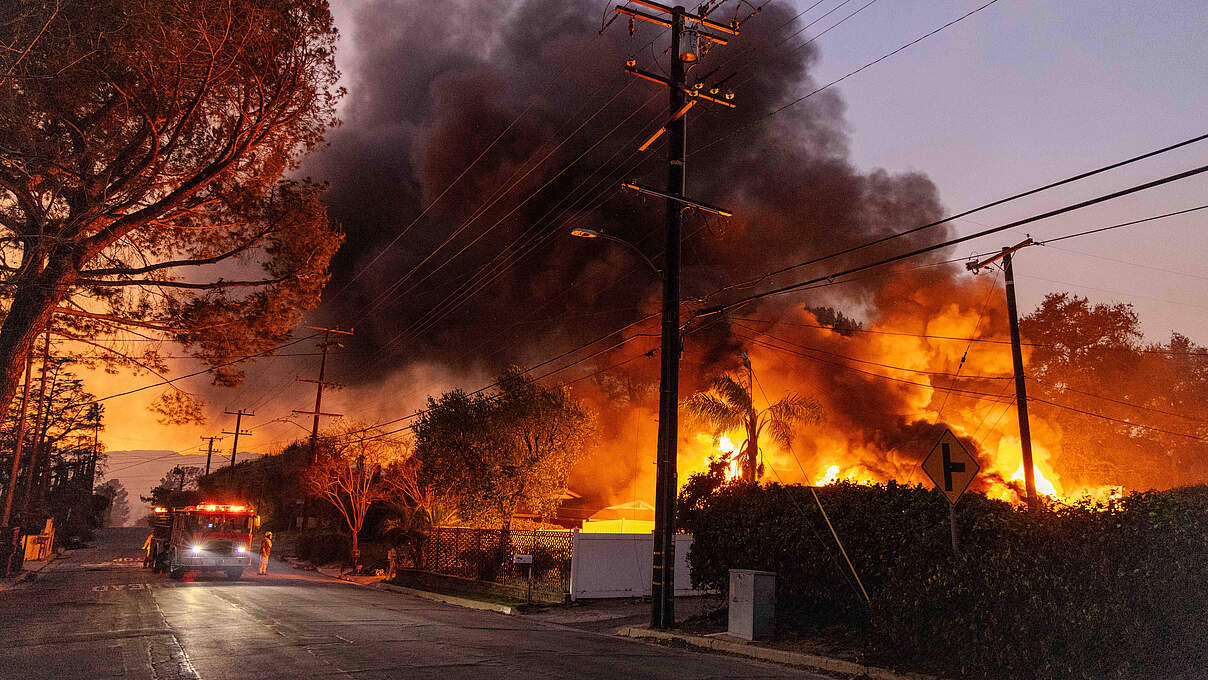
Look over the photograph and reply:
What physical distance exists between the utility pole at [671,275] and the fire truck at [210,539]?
631 inches

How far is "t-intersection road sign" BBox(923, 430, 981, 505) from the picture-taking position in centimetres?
1048

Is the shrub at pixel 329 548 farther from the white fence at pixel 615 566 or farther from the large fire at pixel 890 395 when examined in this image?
the white fence at pixel 615 566

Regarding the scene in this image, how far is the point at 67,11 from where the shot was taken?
13883 mm

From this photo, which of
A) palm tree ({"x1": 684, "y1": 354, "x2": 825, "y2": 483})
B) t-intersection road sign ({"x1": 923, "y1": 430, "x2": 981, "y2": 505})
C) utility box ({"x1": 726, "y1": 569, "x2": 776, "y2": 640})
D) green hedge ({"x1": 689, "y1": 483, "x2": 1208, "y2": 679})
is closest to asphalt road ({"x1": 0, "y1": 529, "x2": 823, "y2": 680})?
utility box ({"x1": 726, "y1": 569, "x2": 776, "y2": 640})

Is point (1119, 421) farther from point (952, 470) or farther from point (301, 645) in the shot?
point (301, 645)

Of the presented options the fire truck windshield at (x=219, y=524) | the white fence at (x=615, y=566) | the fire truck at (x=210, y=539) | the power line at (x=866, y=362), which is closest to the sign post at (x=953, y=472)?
the white fence at (x=615, y=566)

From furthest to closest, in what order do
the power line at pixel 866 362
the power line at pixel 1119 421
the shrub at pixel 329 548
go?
the power line at pixel 866 362
the power line at pixel 1119 421
the shrub at pixel 329 548

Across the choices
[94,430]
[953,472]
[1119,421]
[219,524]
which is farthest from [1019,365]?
[94,430]

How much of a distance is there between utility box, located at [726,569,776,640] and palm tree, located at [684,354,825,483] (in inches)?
808

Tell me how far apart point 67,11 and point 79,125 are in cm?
324

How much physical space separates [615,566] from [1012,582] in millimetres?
13436

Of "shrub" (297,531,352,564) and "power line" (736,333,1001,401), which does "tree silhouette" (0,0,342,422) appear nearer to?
"shrub" (297,531,352,564)

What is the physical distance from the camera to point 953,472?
10.5m

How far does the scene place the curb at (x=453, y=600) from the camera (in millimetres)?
20038
